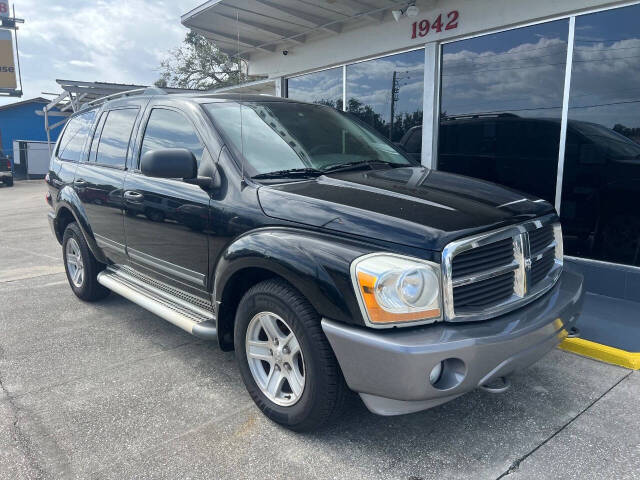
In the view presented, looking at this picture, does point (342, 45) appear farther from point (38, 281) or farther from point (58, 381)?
point (58, 381)

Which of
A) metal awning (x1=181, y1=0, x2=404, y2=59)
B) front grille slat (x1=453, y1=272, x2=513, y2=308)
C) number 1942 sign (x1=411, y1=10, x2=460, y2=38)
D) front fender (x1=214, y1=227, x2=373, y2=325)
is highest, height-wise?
metal awning (x1=181, y1=0, x2=404, y2=59)

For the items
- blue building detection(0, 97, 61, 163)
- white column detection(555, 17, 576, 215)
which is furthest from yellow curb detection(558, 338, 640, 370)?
blue building detection(0, 97, 61, 163)

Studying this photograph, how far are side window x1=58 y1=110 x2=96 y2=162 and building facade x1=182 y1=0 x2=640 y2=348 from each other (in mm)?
2830

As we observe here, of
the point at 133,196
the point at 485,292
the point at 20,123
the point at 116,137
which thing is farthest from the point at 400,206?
the point at 20,123

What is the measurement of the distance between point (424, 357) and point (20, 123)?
38.3 metres

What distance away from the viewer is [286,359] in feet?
8.98

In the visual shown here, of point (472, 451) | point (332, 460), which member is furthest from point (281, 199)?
point (472, 451)

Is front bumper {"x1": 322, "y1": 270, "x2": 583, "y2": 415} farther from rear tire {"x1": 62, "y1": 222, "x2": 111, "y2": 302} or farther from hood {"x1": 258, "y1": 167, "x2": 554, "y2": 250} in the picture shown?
rear tire {"x1": 62, "y1": 222, "x2": 111, "y2": 302}

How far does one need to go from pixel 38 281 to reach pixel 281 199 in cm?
466

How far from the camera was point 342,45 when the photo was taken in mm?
7836

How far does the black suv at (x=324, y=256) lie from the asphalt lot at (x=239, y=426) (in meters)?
0.23

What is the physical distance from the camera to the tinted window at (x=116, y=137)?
413 cm

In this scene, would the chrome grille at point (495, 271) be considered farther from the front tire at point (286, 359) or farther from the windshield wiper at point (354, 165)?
the windshield wiper at point (354, 165)

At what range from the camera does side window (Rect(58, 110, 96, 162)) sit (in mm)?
4973
